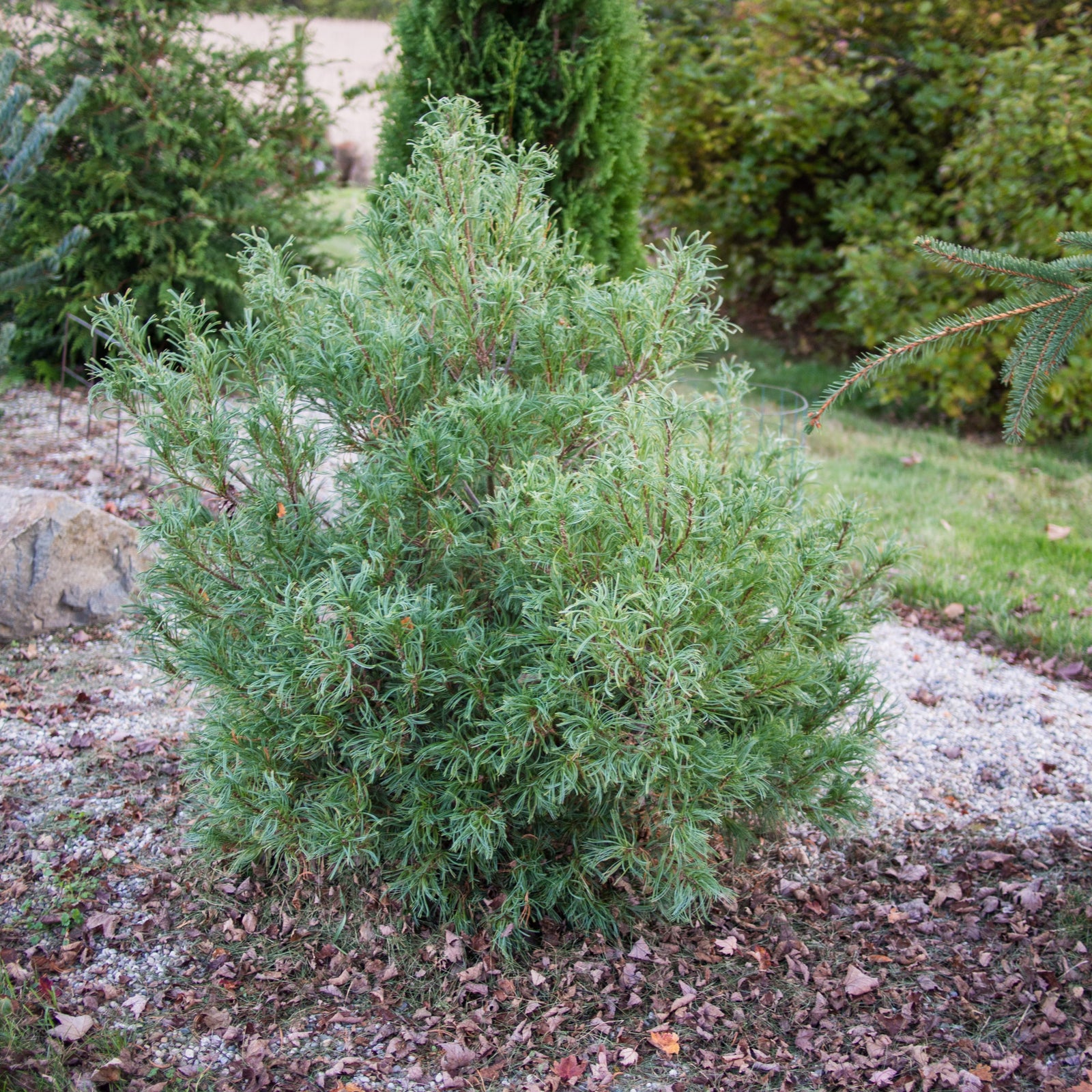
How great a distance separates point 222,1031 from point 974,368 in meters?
6.77

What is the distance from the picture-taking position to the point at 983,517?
5875mm

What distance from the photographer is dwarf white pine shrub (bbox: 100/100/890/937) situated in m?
2.27

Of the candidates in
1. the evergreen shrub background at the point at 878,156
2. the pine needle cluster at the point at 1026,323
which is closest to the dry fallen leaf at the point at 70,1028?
the pine needle cluster at the point at 1026,323

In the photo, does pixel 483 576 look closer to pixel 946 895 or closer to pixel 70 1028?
pixel 70 1028

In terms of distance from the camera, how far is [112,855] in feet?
9.85

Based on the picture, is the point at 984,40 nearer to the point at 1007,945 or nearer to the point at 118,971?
the point at 1007,945

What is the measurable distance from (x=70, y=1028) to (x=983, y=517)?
5.25 m

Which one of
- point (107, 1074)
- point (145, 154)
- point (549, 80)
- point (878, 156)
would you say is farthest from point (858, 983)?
point (878, 156)

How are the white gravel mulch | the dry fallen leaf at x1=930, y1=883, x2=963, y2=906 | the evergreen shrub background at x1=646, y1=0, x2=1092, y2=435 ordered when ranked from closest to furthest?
the dry fallen leaf at x1=930, y1=883, x2=963, y2=906
the white gravel mulch
the evergreen shrub background at x1=646, y1=0, x2=1092, y2=435

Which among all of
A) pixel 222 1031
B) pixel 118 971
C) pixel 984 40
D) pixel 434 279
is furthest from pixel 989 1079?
pixel 984 40

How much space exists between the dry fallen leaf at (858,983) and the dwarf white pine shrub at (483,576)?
432mm

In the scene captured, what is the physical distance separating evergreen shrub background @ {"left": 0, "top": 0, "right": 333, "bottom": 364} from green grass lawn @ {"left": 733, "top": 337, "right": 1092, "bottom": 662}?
407 centimetres

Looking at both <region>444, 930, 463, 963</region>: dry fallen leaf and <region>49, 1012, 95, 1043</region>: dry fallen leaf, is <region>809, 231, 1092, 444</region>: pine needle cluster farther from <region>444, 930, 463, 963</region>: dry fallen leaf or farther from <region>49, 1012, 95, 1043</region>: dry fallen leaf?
<region>49, 1012, 95, 1043</region>: dry fallen leaf

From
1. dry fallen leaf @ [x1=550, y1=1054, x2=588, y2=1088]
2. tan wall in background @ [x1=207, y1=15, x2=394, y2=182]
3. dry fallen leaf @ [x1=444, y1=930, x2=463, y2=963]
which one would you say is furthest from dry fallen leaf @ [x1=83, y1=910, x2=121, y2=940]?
tan wall in background @ [x1=207, y1=15, x2=394, y2=182]
